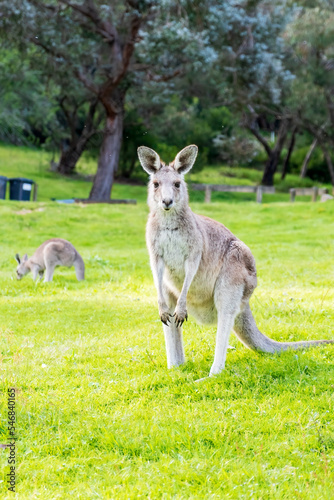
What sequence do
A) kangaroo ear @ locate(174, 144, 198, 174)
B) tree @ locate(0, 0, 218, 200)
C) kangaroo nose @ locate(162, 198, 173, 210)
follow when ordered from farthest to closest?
tree @ locate(0, 0, 218, 200), kangaroo ear @ locate(174, 144, 198, 174), kangaroo nose @ locate(162, 198, 173, 210)

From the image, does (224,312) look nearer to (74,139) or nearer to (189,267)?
(189,267)

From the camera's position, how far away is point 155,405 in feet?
12.9

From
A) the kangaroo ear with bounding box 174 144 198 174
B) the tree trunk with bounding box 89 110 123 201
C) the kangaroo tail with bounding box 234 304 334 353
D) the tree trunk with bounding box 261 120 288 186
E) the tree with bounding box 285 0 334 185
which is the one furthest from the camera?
the tree trunk with bounding box 261 120 288 186

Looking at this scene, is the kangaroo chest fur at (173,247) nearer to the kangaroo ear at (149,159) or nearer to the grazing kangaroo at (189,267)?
the grazing kangaroo at (189,267)

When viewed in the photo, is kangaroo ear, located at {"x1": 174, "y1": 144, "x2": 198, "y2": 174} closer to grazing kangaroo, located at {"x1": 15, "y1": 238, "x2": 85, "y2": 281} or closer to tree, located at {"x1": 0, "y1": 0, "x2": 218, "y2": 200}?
grazing kangaroo, located at {"x1": 15, "y1": 238, "x2": 85, "y2": 281}

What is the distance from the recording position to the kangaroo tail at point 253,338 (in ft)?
14.6

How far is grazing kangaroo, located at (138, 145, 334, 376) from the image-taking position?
4172 millimetres

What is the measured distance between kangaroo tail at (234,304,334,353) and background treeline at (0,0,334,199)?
1440cm

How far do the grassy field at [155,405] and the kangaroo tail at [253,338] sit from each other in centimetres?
10

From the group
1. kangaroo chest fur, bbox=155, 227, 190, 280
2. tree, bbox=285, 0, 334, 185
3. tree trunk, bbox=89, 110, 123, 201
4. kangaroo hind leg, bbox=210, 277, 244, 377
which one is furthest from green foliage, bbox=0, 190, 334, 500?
tree, bbox=285, 0, 334, 185

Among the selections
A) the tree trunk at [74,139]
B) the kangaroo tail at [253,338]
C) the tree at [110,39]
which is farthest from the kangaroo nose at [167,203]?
the tree trunk at [74,139]

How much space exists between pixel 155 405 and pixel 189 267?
97cm

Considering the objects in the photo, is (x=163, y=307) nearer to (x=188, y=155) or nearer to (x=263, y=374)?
(x=263, y=374)

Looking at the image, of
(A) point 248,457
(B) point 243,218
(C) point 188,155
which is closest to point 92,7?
(B) point 243,218
